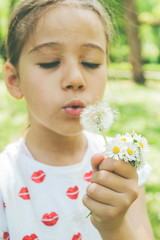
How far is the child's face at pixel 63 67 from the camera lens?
3.51 ft

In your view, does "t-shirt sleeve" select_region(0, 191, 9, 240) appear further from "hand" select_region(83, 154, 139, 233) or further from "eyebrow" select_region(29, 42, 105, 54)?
"eyebrow" select_region(29, 42, 105, 54)

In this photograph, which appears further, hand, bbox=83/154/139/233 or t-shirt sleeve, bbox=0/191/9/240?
t-shirt sleeve, bbox=0/191/9/240

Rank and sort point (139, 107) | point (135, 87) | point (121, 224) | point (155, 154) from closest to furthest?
point (121, 224) < point (155, 154) < point (139, 107) < point (135, 87)

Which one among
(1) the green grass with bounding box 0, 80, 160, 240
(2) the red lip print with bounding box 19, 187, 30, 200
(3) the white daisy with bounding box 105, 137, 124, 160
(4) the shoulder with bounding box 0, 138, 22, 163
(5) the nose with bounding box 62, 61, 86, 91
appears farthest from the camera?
(1) the green grass with bounding box 0, 80, 160, 240

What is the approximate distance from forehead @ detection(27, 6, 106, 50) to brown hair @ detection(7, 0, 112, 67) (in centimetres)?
4

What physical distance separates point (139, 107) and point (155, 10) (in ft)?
33.0

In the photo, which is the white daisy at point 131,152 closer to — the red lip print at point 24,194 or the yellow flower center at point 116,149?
the yellow flower center at point 116,149

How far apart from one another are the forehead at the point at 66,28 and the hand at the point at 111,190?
0.49 m

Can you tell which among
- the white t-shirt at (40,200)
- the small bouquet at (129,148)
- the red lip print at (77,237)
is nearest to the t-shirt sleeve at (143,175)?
the white t-shirt at (40,200)

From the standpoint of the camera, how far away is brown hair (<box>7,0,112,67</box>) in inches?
46.3

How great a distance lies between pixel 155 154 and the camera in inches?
129

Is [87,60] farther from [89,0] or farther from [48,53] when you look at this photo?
[89,0]

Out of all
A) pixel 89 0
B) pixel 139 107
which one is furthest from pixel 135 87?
pixel 89 0

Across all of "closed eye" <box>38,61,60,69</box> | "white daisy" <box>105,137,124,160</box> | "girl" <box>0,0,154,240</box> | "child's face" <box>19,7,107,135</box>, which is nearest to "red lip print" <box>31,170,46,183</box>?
"girl" <box>0,0,154,240</box>
